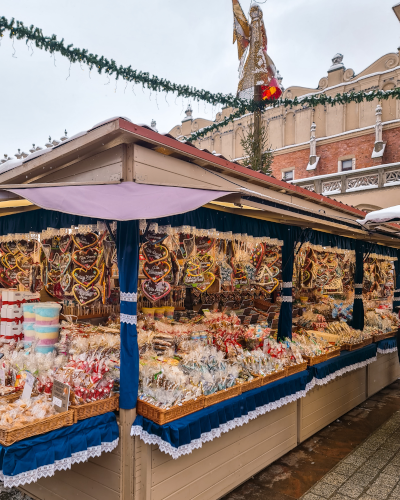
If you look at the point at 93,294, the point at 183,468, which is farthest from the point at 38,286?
the point at 183,468

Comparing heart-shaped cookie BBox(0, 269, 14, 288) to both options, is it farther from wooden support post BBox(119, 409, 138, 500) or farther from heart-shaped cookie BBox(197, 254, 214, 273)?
wooden support post BBox(119, 409, 138, 500)

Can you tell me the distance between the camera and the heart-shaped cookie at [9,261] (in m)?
5.17

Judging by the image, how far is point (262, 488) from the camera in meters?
3.64

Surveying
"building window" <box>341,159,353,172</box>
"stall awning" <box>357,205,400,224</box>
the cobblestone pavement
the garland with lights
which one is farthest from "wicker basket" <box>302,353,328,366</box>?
"building window" <box>341,159,353,172</box>

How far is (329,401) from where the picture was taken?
17.2 ft

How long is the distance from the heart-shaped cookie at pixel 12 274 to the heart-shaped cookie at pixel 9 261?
0.15 feet

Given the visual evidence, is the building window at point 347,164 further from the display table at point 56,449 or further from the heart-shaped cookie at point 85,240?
the display table at point 56,449

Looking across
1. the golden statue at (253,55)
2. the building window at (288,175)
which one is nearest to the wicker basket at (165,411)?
the golden statue at (253,55)

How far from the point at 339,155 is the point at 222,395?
54.0 feet

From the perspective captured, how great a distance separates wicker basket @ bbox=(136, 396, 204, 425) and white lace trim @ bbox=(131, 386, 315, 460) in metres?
0.12

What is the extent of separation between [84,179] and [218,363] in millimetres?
2254

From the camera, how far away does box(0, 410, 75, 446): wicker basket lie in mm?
2246

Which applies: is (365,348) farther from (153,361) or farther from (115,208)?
(115,208)

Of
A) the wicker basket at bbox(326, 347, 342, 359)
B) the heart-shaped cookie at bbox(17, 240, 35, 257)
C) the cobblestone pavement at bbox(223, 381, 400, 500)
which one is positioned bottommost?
the cobblestone pavement at bbox(223, 381, 400, 500)
